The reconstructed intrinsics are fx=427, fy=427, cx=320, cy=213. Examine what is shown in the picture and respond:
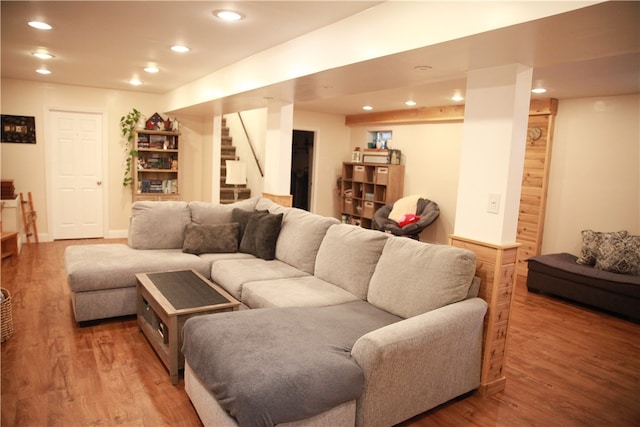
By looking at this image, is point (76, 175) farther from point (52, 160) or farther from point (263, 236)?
point (263, 236)

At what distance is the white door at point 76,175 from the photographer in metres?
6.45

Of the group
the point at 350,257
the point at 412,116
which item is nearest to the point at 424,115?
the point at 412,116

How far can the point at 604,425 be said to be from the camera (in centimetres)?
245

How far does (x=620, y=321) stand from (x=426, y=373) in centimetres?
312

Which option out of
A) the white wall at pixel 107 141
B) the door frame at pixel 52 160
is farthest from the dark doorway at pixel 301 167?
the door frame at pixel 52 160

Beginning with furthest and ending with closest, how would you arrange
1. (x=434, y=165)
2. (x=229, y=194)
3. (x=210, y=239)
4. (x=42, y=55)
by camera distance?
(x=229, y=194) → (x=434, y=165) → (x=42, y=55) → (x=210, y=239)

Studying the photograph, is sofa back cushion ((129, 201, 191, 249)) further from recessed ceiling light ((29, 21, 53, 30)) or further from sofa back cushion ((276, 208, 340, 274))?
recessed ceiling light ((29, 21, 53, 30))

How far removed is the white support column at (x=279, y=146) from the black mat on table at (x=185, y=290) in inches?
71.8

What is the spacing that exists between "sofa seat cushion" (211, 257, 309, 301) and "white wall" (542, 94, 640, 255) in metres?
3.72

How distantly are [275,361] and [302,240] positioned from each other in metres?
1.82

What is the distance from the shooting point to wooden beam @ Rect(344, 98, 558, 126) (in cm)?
531

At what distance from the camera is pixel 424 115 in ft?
22.3

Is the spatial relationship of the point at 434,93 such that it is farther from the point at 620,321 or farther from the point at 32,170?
the point at 32,170

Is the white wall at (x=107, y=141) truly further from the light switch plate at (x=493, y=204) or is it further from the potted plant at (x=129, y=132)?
the light switch plate at (x=493, y=204)
